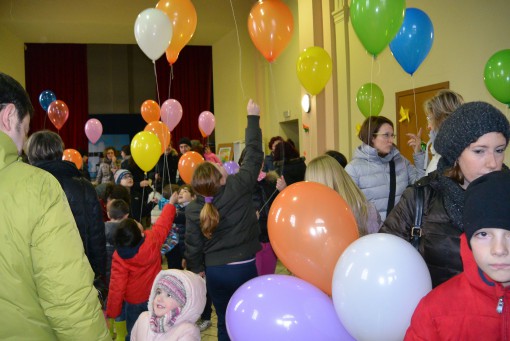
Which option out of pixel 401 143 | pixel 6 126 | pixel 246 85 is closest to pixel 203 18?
pixel 246 85

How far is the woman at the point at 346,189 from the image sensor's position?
84.0 inches

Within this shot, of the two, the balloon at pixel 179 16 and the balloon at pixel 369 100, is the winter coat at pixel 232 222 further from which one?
the balloon at pixel 369 100

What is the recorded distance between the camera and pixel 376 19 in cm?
297

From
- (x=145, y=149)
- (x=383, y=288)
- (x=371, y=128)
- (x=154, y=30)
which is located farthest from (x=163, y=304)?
(x=145, y=149)

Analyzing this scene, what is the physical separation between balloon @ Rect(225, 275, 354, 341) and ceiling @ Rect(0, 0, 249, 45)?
356 inches

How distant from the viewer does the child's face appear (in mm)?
2088

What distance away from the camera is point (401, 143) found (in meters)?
6.30

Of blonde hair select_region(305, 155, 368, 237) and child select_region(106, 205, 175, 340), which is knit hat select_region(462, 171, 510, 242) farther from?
child select_region(106, 205, 175, 340)

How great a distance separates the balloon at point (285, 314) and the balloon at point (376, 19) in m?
1.99

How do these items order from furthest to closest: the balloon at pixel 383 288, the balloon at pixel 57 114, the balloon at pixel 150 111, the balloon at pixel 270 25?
the balloon at pixel 57 114
the balloon at pixel 150 111
the balloon at pixel 270 25
the balloon at pixel 383 288

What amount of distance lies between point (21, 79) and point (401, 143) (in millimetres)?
8175

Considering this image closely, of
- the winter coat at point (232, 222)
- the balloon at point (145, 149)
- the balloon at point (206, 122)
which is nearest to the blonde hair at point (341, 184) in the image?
the winter coat at point (232, 222)

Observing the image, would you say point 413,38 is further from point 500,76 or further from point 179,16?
point 179,16

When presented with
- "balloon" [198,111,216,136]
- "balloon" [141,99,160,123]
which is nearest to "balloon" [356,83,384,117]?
"balloon" [198,111,216,136]
